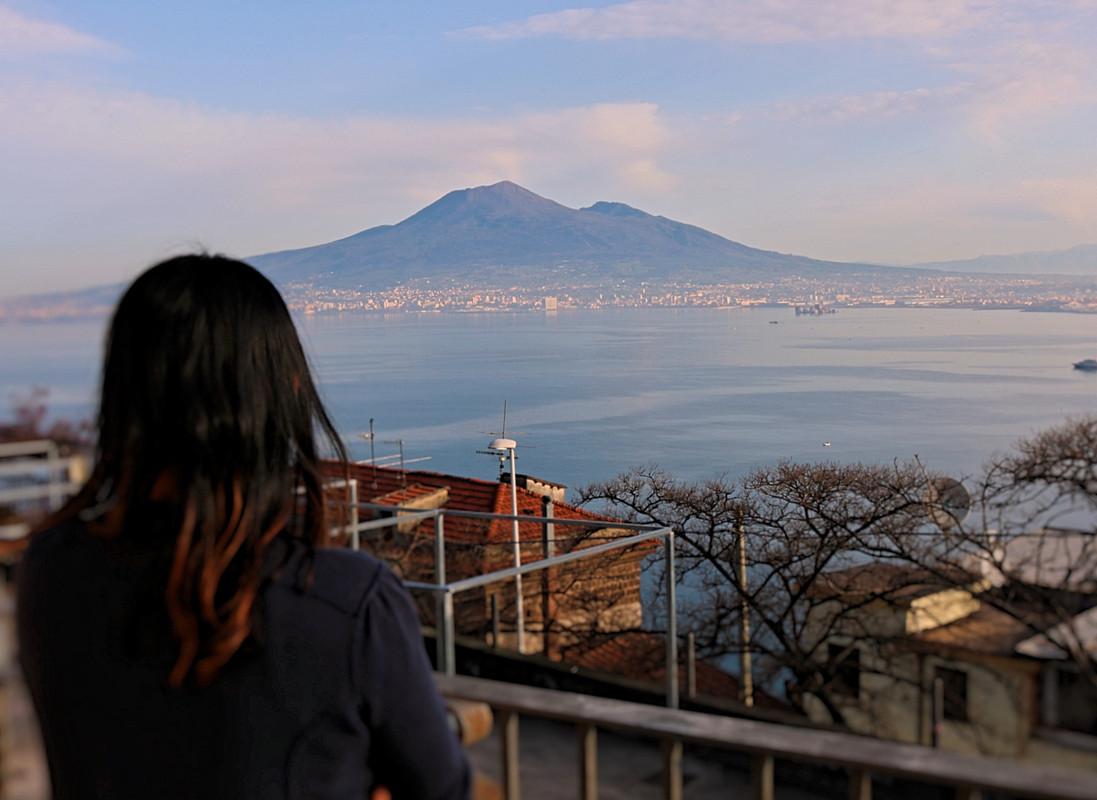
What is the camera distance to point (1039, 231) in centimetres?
3334

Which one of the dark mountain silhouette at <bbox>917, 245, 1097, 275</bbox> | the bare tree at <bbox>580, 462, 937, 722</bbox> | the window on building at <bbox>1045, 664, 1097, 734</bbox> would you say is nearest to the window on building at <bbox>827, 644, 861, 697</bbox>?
the bare tree at <bbox>580, 462, 937, 722</bbox>

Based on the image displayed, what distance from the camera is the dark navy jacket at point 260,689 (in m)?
0.53

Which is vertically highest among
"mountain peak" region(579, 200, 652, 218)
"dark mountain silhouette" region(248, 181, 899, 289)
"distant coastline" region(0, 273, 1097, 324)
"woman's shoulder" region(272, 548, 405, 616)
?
"mountain peak" region(579, 200, 652, 218)

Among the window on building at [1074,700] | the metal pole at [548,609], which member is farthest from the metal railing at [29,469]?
the window on building at [1074,700]

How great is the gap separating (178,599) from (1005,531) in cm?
707

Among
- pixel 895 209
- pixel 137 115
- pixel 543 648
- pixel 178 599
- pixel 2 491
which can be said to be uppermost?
pixel 895 209

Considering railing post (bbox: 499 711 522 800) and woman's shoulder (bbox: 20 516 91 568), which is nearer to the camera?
woman's shoulder (bbox: 20 516 91 568)

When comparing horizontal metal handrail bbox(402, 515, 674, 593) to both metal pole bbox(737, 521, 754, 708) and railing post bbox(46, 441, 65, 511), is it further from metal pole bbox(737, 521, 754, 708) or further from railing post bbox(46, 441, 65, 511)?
metal pole bbox(737, 521, 754, 708)

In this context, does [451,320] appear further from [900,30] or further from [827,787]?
[827,787]

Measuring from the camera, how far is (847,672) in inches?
262

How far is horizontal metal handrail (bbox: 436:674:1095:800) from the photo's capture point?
0.69 meters

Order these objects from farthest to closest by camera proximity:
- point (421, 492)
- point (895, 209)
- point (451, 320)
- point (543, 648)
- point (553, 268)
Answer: point (553, 268)
point (451, 320)
point (895, 209)
point (421, 492)
point (543, 648)

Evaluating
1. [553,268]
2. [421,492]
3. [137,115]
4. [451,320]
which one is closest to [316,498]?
[137,115]

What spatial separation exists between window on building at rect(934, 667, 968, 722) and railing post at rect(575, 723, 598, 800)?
217 inches
